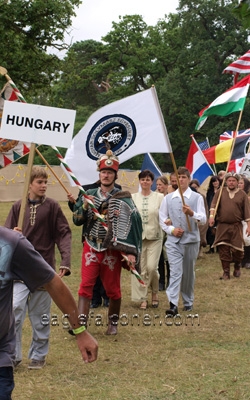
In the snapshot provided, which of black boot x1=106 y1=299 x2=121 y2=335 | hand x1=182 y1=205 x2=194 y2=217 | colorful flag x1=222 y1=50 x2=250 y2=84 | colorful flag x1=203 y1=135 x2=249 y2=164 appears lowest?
black boot x1=106 y1=299 x2=121 y2=335

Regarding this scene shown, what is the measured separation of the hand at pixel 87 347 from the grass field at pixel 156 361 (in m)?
2.21

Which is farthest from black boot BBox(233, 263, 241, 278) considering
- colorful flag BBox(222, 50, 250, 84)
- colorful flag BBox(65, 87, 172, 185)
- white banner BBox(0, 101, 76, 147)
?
white banner BBox(0, 101, 76, 147)

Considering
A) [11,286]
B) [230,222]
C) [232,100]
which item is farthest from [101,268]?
[232,100]

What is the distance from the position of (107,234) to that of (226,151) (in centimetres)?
919

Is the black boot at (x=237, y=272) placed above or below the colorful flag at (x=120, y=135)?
below

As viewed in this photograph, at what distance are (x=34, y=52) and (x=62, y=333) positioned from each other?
16276mm

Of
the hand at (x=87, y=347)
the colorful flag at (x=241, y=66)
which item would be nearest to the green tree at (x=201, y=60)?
the colorful flag at (x=241, y=66)

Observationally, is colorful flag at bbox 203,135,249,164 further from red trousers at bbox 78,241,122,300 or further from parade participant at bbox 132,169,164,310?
red trousers at bbox 78,241,122,300

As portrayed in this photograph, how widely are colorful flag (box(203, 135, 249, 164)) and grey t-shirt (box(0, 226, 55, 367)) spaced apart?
13271mm

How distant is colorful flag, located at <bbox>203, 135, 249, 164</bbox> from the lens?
17.0m

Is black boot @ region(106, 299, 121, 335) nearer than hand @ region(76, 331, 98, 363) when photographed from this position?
No

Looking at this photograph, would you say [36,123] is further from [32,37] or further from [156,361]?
[32,37]

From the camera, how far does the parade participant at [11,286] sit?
12.2 feet

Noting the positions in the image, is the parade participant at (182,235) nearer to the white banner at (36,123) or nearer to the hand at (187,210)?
the hand at (187,210)
